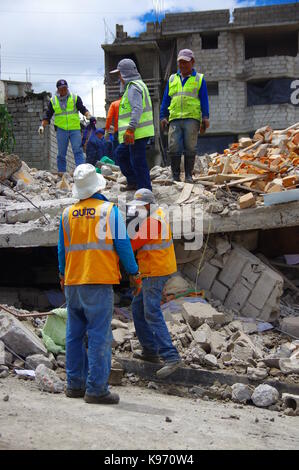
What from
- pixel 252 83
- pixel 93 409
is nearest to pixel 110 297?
pixel 93 409

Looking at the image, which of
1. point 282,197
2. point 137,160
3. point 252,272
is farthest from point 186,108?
point 252,272

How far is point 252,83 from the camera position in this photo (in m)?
26.6

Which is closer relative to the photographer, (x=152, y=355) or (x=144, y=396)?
(x=144, y=396)

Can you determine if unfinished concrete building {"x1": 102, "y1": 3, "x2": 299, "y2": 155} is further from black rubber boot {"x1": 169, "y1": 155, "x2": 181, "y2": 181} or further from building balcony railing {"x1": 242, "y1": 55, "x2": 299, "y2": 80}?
black rubber boot {"x1": 169, "y1": 155, "x2": 181, "y2": 181}

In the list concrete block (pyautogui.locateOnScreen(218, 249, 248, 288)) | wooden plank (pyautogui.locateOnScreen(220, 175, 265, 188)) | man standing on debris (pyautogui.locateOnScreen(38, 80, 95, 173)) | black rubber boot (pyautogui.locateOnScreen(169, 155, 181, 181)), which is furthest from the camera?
man standing on debris (pyautogui.locateOnScreen(38, 80, 95, 173))

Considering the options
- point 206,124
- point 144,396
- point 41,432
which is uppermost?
point 206,124

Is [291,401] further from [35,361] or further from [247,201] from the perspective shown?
[247,201]

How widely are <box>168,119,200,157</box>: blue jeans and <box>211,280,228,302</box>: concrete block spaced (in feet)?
6.15

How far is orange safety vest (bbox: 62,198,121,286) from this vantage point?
4.04 metres

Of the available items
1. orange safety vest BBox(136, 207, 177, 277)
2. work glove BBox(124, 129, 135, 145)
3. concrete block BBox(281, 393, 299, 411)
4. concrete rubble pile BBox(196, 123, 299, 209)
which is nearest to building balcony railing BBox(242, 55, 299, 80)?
concrete rubble pile BBox(196, 123, 299, 209)

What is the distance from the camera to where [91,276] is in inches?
158

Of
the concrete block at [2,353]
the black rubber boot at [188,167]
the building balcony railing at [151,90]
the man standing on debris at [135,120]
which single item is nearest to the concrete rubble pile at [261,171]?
the black rubber boot at [188,167]

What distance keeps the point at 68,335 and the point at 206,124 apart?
422 centimetres
